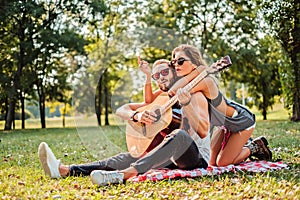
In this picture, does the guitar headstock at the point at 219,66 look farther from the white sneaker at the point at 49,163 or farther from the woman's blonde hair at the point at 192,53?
the white sneaker at the point at 49,163

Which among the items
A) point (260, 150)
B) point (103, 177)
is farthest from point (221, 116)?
point (103, 177)

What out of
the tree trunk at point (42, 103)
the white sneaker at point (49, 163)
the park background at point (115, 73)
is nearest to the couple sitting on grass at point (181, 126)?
the white sneaker at point (49, 163)

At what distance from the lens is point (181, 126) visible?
4.65 m

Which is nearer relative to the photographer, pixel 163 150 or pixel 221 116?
pixel 163 150

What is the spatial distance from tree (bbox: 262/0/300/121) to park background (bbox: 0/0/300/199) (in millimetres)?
34

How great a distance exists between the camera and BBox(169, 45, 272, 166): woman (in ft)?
15.4

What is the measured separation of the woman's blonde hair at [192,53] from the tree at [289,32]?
11508 millimetres

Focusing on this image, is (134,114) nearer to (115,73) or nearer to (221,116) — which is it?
(115,73)

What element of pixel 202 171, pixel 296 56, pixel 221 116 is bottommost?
pixel 202 171

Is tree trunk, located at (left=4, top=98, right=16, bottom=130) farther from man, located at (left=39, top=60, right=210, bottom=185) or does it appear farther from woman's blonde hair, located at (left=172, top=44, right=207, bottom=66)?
A: woman's blonde hair, located at (left=172, top=44, right=207, bottom=66)

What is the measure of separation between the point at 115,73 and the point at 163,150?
114 cm

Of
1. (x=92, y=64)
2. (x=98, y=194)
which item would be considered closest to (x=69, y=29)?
(x=92, y=64)

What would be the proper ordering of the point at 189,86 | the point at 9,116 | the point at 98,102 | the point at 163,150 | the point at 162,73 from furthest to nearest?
the point at 9,116 < the point at 98,102 < the point at 162,73 < the point at 189,86 < the point at 163,150

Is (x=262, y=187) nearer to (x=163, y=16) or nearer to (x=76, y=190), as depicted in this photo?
(x=76, y=190)
